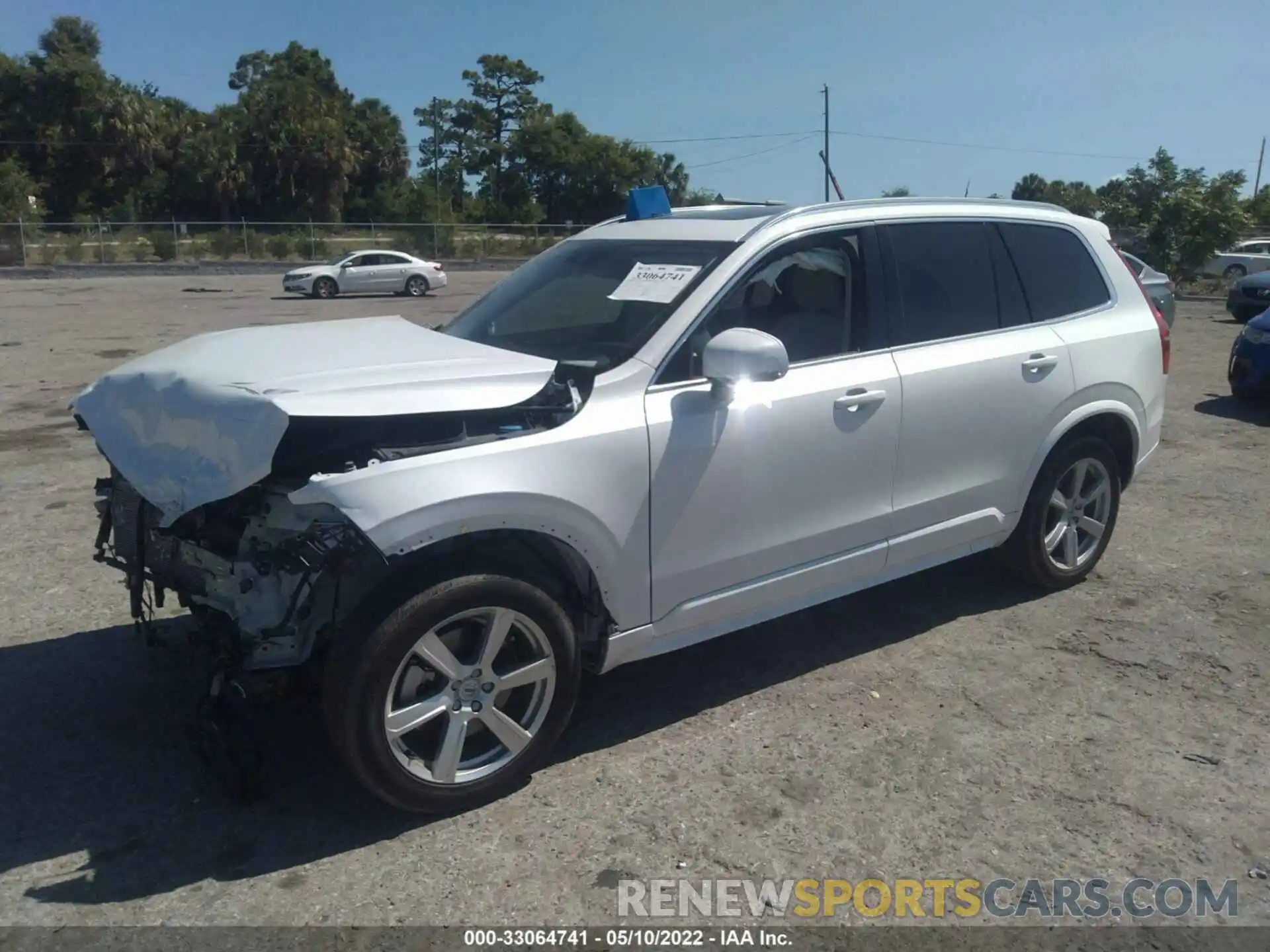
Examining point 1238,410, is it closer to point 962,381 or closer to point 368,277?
point 962,381

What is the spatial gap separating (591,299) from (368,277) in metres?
27.2

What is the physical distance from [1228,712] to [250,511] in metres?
3.74

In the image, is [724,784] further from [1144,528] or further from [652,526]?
[1144,528]

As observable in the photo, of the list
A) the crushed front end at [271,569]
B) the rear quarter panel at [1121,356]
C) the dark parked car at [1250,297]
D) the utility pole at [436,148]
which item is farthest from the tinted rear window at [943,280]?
the utility pole at [436,148]

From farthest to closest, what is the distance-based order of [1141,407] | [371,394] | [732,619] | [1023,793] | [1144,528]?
[1144,528] → [1141,407] → [732,619] → [1023,793] → [371,394]

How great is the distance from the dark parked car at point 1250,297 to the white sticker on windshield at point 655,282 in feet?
53.6

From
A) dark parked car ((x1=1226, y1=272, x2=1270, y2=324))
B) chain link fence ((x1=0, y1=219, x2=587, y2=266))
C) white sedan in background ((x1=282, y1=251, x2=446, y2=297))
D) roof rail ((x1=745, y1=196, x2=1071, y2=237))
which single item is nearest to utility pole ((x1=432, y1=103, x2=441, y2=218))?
chain link fence ((x1=0, y1=219, x2=587, y2=266))

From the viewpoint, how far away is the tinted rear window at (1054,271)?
17.0 feet

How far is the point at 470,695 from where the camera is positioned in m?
3.49

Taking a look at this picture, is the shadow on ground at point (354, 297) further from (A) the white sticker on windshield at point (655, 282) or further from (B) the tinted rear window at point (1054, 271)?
(A) the white sticker on windshield at point (655, 282)

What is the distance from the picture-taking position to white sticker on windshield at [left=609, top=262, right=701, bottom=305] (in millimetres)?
4109

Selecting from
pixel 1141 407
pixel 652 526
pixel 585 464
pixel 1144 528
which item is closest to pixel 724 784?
pixel 652 526

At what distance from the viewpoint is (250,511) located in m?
3.49

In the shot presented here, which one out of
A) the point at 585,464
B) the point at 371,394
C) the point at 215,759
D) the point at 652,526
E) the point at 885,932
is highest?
the point at 371,394
